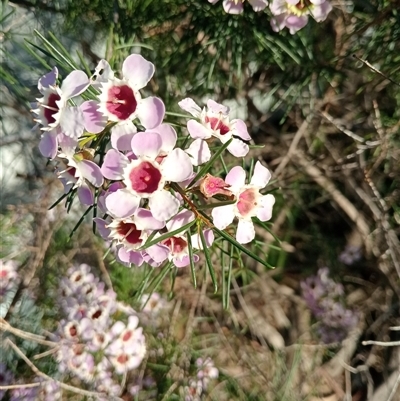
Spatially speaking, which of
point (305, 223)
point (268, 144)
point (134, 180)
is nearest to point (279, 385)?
point (305, 223)

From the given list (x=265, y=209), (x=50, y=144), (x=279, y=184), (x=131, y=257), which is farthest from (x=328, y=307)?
(x=50, y=144)

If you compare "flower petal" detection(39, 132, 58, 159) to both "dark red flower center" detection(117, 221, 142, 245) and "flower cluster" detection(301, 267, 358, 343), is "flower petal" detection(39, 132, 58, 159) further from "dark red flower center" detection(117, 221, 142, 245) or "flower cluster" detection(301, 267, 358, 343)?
"flower cluster" detection(301, 267, 358, 343)

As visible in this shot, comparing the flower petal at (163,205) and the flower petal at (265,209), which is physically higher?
the flower petal at (265,209)

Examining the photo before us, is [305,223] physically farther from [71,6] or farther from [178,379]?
[71,6]

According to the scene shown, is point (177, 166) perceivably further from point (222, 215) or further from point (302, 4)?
point (302, 4)

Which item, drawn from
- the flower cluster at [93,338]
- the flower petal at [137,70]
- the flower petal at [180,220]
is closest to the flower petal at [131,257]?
the flower petal at [180,220]

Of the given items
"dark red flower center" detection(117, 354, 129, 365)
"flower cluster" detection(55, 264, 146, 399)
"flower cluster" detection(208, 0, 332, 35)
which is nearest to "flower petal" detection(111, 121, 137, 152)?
"flower cluster" detection(208, 0, 332, 35)

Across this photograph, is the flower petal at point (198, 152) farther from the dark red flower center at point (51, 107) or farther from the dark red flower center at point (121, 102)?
the dark red flower center at point (51, 107)
